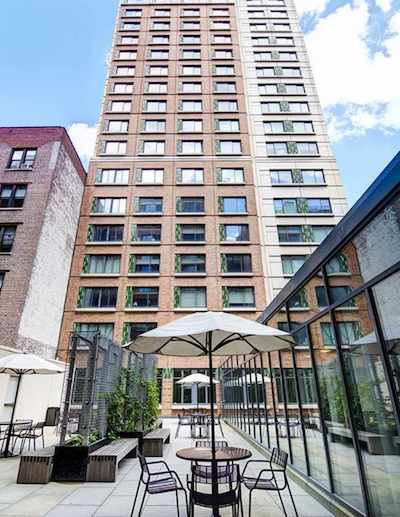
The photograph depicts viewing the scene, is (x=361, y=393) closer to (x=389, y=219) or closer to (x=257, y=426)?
(x=389, y=219)

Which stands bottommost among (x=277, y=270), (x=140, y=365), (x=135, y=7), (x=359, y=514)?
(x=359, y=514)

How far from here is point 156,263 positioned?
25.0 metres

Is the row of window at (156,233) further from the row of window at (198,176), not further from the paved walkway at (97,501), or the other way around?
the paved walkway at (97,501)

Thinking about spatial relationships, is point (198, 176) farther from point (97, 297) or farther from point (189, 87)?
point (97, 297)

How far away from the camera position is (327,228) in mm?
26031

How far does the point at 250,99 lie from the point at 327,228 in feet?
51.9

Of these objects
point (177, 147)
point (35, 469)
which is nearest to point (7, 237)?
point (177, 147)

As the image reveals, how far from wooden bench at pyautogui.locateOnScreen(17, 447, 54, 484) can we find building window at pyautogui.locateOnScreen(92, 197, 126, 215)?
21794 mm

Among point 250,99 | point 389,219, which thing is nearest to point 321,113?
point 250,99

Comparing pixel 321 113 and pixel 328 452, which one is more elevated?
pixel 321 113

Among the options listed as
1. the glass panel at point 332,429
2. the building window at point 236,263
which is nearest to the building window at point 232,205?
the building window at point 236,263

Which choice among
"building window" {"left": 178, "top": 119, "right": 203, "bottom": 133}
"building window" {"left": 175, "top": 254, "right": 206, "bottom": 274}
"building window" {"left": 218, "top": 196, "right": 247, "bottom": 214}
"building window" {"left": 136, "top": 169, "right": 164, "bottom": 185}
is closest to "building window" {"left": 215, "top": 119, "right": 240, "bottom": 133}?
"building window" {"left": 178, "top": 119, "right": 203, "bottom": 133}

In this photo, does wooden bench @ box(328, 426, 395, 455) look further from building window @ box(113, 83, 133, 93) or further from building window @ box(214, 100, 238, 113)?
building window @ box(113, 83, 133, 93)

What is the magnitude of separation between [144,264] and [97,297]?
14.1ft
